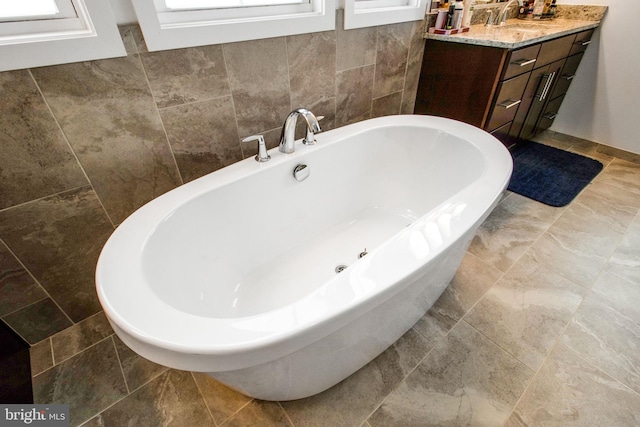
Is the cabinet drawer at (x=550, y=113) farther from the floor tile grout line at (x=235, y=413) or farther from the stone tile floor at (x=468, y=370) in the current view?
the floor tile grout line at (x=235, y=413)

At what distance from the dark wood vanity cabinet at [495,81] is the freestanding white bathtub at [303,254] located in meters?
0.43

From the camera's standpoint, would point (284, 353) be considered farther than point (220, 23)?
No

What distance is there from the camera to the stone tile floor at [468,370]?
2.98 ft

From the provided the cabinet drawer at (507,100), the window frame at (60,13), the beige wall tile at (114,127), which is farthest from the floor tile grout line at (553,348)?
the window frame at (60,13)

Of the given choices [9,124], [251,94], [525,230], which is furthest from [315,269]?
[525,230]

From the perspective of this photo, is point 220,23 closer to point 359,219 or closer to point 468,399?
point 359,219

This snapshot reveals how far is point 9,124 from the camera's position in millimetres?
779

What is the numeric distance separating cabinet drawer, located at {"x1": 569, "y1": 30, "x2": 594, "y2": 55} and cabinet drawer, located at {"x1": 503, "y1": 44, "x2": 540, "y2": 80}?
68 centimetres

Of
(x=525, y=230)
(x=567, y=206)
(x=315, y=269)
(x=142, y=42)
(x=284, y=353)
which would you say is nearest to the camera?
(x=284, y=353)

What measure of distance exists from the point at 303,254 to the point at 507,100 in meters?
1.43

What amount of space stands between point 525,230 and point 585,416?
3.06ft

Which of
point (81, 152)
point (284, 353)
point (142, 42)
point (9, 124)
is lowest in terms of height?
point (284, 353)

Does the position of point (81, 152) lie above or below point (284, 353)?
above

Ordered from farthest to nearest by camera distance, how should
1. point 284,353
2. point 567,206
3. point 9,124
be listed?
point 567,206 → point 9,124 → point 284,353
